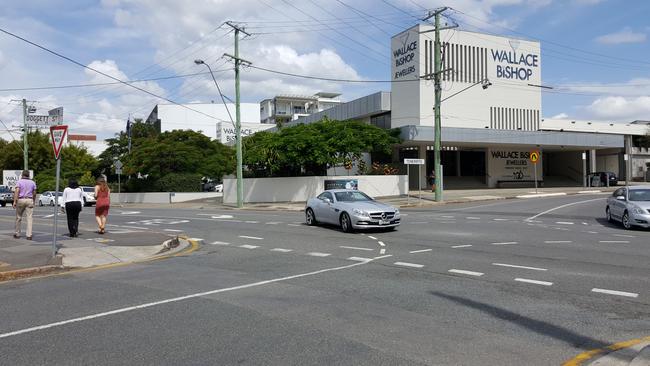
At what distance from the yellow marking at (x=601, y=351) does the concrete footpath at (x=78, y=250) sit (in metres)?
9.08

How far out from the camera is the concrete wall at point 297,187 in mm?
36688

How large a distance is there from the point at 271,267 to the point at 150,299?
304 cm

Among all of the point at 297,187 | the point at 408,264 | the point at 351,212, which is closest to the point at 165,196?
the point at 297,187

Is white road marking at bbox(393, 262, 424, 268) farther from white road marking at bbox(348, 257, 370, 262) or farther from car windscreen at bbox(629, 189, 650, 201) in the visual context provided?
car windscreen at bbox(629, 189, 650, 201)

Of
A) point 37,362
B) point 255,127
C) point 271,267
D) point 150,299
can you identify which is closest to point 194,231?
point 271,267

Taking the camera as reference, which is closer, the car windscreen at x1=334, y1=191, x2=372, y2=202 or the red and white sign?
the red and white sign

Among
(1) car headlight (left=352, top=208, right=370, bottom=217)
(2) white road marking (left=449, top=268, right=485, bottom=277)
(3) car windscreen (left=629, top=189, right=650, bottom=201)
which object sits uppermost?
(3) car windscreen (left=629, top=189, right=650, bottom=201)

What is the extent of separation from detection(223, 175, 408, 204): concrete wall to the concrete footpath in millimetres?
20774

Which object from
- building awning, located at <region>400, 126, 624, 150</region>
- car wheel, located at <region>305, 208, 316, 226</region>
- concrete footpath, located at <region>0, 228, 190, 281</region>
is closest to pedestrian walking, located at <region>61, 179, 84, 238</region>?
concrete footpath, located at <region>0, 228, 190, 281</region>

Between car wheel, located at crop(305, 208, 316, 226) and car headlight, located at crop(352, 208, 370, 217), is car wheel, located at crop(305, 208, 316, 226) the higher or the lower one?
the lower one

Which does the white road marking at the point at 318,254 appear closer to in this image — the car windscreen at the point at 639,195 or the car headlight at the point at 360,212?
the car headlight at the point at 360,212

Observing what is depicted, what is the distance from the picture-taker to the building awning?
39.2 metres

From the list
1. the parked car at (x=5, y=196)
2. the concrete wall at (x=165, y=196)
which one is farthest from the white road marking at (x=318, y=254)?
the parked car at (x=5, y=196)

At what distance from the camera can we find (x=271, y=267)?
1021cm
